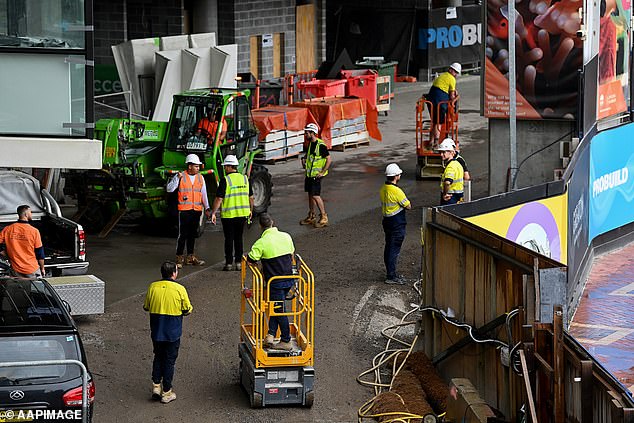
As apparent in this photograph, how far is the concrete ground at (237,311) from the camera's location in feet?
41.0

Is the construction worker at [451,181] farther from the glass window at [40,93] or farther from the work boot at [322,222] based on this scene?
the glass window at [40,93]

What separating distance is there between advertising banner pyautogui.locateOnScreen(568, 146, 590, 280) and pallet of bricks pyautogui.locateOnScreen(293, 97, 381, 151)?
11.9 meters

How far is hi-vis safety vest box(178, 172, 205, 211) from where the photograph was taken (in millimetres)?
17859

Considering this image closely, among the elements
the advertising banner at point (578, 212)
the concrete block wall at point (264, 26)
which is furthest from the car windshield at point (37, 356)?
the concrete block wall at point (264, 26)

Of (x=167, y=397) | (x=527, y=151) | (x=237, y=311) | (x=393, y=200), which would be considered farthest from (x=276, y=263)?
(x=527, y=151)

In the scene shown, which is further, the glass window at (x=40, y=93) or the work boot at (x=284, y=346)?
the glass window at (x=40, y=93)

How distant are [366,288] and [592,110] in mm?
6552

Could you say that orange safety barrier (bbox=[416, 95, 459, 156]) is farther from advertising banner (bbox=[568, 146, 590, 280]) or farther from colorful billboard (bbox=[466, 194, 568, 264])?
colorful billboard (bbox=[466, 194, 568, 264])

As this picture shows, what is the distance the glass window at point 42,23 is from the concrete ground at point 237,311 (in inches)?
145

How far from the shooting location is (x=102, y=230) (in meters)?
20.3

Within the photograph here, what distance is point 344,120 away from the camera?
29.8 meters

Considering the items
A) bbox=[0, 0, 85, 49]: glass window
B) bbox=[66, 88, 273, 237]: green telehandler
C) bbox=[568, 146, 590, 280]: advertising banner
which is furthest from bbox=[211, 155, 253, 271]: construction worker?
bbox=[568, 146, 590, 280]: advertising banner

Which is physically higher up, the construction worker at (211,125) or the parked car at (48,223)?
the construction worker at (211,125)

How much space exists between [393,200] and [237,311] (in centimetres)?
296
